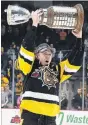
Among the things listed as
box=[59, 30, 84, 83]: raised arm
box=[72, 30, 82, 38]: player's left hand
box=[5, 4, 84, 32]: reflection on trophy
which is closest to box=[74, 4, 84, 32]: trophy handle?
box=[5, 4, 84, 32]: reflection on trophy

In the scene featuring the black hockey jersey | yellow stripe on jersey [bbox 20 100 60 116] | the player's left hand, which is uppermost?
the player's left hand

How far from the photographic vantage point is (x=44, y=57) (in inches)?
94.3

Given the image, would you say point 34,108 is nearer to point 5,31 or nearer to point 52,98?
point 52,98

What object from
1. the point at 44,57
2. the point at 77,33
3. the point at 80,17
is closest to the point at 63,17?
the point at 80,17

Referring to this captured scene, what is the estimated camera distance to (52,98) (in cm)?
238

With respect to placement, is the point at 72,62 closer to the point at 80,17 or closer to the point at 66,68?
the point at 66,68

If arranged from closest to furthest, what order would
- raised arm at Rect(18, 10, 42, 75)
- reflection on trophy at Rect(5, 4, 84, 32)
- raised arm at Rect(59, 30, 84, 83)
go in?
1. reflection on trophy at Rect(5, 4, 84, 32)
2. raised arm at Rect(18, 10, 42, 75)
3. raised arm at Rect(59, 30, 84, 83)

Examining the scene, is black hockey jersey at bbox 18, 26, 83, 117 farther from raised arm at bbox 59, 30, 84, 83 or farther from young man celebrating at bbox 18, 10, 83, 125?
raised arm at bbox 59, 30, 84, 83

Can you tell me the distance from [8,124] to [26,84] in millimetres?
2181

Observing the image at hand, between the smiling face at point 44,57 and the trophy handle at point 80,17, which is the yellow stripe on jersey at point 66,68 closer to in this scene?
the smiling face at point 44,57

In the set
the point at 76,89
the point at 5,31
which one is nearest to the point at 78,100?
the point at 76,89

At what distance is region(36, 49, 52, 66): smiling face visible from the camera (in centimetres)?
240

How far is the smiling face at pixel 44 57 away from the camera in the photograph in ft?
7.88

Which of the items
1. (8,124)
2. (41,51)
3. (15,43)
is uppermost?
(41,51)
